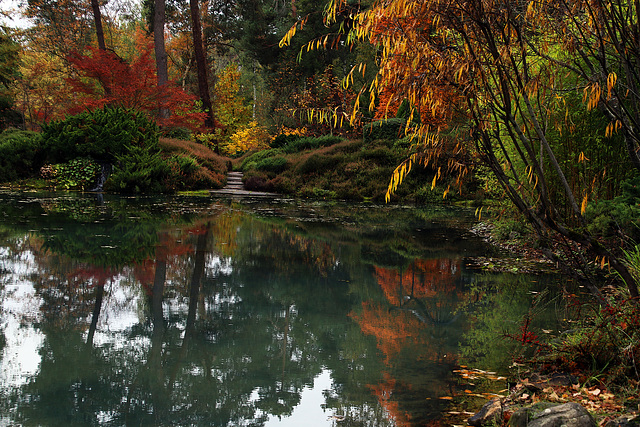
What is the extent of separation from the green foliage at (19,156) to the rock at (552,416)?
53.5 feet

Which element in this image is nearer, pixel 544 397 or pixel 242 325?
pixel 544 397

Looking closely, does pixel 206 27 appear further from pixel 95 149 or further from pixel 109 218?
pixel 109 218

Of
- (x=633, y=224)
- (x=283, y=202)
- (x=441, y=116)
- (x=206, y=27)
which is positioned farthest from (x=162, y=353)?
(x=206, y=27)

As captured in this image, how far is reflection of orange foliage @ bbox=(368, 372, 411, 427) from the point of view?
2426mm

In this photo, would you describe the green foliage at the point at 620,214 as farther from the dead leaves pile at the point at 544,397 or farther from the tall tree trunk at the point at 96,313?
the tall tree trunk at the point at 96,313

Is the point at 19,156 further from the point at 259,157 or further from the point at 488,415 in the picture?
the point at 488,415

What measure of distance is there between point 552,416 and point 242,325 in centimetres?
237

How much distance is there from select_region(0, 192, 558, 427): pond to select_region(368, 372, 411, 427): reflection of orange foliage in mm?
12

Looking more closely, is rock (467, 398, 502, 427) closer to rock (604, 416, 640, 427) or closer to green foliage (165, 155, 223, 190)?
rock (604, 416, 640, 427)

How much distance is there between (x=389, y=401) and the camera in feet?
8.57

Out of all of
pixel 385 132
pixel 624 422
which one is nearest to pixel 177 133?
pixel 385 132

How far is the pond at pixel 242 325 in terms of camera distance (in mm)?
2529

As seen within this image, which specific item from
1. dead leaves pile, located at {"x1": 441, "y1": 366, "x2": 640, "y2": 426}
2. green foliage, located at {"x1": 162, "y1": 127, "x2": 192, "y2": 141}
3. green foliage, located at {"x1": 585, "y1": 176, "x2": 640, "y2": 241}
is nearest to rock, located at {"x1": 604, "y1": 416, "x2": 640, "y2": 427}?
dead leaves pile, located at {"x1": 441, "y1": 366, "x2": 640, "y2": 426}

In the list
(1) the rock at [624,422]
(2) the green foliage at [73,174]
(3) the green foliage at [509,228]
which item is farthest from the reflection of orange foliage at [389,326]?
(2) the green foliage at [73,174]
